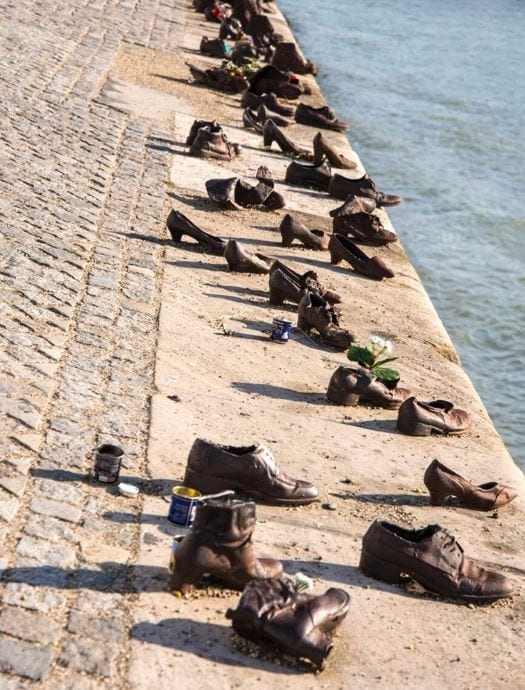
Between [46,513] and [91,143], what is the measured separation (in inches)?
295

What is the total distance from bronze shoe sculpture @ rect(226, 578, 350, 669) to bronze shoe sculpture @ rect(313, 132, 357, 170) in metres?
9.28

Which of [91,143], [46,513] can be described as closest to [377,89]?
[91,143]

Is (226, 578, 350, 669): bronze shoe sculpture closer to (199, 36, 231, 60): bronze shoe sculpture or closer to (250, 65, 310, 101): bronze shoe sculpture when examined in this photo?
(250, 65, 310, 101): bronze shoe sculpture

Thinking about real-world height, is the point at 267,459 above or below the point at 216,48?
above

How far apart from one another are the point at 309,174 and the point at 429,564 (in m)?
8.09

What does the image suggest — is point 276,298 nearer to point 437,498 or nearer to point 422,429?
point 422,429

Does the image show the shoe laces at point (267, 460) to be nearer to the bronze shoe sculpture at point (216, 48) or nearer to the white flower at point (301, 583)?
the white flower at point (301, 583)

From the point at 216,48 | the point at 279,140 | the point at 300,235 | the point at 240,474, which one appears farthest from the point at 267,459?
the point at 216,48

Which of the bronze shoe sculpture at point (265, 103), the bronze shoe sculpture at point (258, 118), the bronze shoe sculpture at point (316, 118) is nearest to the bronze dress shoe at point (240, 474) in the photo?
the bronze shoe sculpture at point (258, 118)

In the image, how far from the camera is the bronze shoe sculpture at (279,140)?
14.6 m

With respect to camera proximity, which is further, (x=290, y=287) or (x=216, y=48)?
(x=216, y=48)

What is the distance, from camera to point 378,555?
19.2 feet

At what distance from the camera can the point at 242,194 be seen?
39.7 feet

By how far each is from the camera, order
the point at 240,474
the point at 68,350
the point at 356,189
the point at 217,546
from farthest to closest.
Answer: the point at 356,189 → the point at 68,350 → the point at 240,474 → the point at 217,546
